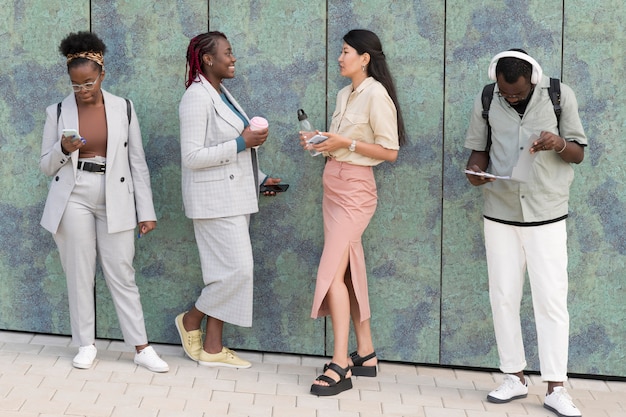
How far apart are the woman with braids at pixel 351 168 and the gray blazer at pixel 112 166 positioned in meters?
1.10

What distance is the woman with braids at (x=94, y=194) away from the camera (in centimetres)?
603

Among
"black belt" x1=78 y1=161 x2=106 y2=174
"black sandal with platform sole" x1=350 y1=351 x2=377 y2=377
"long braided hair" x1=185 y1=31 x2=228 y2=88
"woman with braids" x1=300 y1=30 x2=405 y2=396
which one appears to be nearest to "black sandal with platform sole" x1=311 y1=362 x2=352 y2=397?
"woman with braids" x1=300 y1=30 x2=405 y2=396

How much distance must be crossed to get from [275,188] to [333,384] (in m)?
1.28

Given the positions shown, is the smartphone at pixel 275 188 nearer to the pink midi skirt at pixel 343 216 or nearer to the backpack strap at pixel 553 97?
the pink midi skirt at pixel 343 216

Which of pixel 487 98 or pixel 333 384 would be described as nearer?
pixel 487 98

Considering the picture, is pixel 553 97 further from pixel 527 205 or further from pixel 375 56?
pixel 375 56

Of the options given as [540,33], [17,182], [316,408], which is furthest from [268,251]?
[540,33]

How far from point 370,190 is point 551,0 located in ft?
5.27

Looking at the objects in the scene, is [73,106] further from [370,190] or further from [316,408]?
[316,408]

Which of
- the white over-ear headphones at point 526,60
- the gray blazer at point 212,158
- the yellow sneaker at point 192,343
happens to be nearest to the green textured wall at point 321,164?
the yellow sneaker at point 192,343

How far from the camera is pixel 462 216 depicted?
6383 mm

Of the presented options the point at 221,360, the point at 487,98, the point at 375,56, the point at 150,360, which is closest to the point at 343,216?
the point at 375,56

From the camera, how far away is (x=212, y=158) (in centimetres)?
598

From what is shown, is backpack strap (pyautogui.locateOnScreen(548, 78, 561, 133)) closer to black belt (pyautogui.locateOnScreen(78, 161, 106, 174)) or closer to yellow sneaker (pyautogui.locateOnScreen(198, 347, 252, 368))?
yellow sneaker (pyautogui.locateOnScreen(198, 347, 252, 368))
